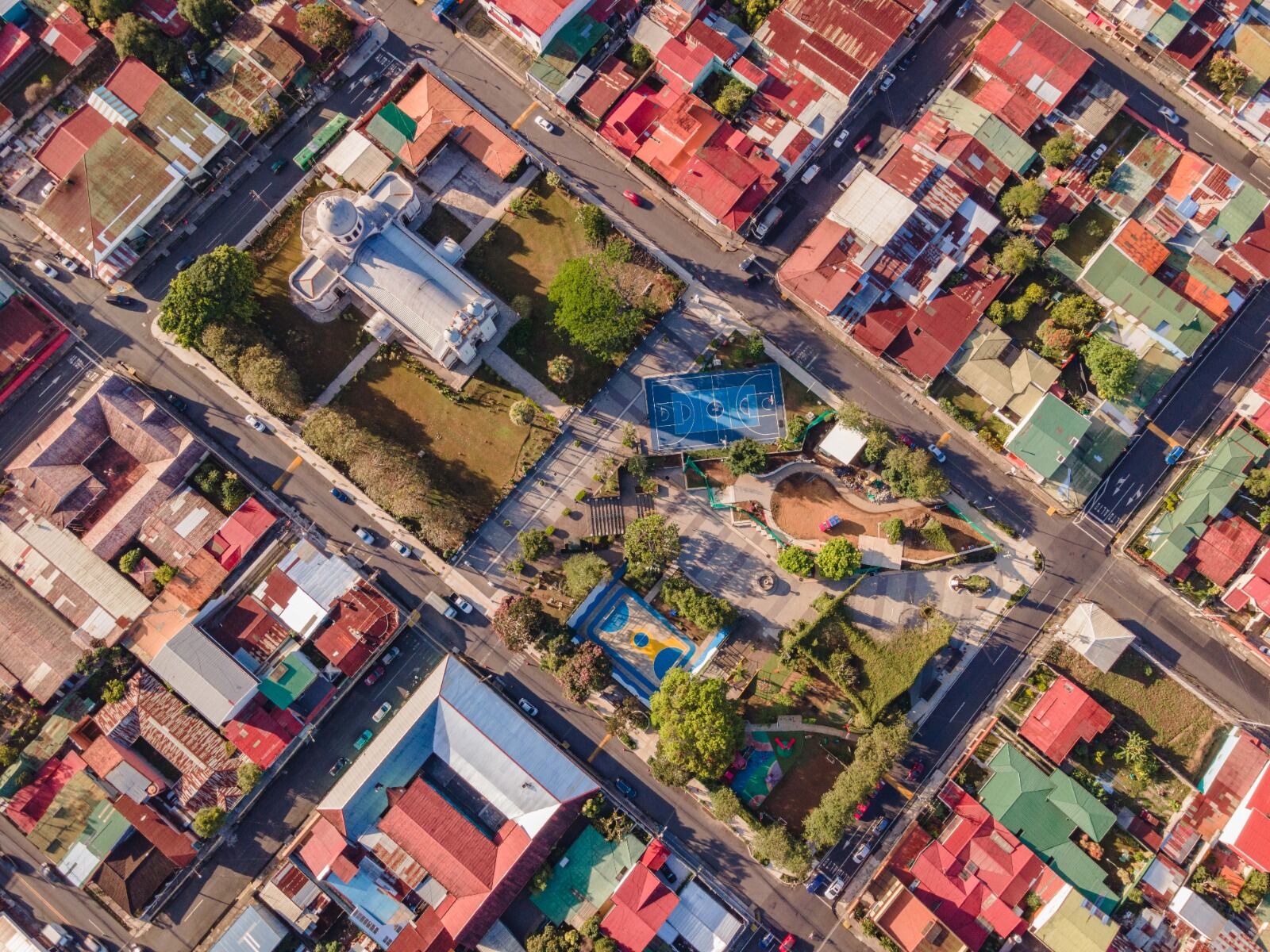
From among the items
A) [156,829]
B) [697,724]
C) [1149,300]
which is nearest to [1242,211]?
[1149,300]

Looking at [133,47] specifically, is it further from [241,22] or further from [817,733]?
[817,733]

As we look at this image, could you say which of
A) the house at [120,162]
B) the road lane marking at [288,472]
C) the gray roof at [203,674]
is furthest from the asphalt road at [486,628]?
the gray roof at [203,674]

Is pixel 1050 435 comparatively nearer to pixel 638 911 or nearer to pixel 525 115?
pixel 638 911

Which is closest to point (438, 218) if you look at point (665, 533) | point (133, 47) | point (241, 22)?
point (241, 22)

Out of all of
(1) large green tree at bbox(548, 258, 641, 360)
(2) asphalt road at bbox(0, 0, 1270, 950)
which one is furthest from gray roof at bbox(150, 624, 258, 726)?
(1) large green tree at bbox(548, 258, 641, 360)

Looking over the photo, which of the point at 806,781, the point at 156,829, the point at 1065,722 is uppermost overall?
the point at 1065,722

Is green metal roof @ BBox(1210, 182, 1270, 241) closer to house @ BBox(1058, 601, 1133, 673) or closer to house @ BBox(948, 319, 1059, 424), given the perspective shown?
house @ BBox(948, 319, 1059, 424)

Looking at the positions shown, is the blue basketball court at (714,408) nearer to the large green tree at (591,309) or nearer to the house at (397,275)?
the large green tree at (591,309)
